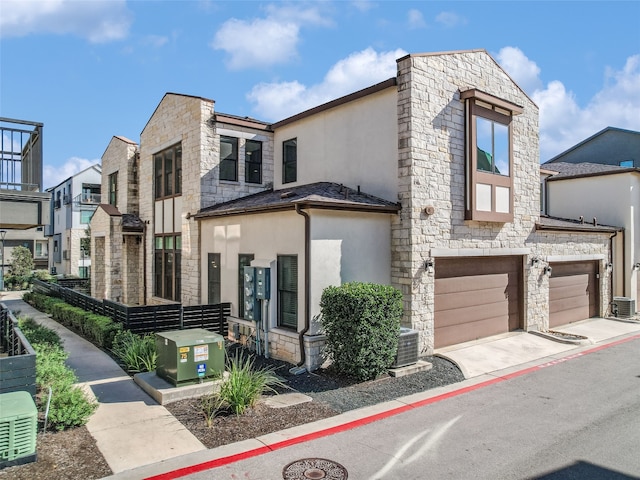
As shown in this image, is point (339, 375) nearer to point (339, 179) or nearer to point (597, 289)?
point (339, 179)

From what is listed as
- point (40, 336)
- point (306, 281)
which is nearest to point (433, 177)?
point (306, 281)

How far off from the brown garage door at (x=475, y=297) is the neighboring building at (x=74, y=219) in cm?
3336

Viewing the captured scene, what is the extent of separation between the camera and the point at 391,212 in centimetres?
1140

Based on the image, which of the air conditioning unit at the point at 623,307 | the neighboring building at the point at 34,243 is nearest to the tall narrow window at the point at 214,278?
the air conditioning unit at the point at 623,307

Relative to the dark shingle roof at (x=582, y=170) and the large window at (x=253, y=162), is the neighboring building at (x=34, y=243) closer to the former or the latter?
the large window at (x=253, y=162)

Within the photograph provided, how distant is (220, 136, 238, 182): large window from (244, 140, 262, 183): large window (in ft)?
1.22

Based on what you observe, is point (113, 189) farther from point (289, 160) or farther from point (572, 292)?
point (572, 292)

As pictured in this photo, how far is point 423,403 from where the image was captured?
8.37 meters

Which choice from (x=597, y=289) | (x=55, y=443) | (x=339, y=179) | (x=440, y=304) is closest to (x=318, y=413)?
(x=55, y=443)

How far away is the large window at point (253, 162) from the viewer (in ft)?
54.2

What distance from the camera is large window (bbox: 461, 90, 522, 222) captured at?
12.4 m

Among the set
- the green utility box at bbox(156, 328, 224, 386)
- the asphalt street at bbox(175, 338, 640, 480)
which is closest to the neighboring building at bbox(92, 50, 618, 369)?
the green utility box at bbox(156, 328, 224, 386)

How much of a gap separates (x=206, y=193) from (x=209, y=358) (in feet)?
26.4

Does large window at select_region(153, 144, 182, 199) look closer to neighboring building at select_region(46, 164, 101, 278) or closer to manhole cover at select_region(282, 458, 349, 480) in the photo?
manhole cover at select_region(282, 458, 349, 480)
